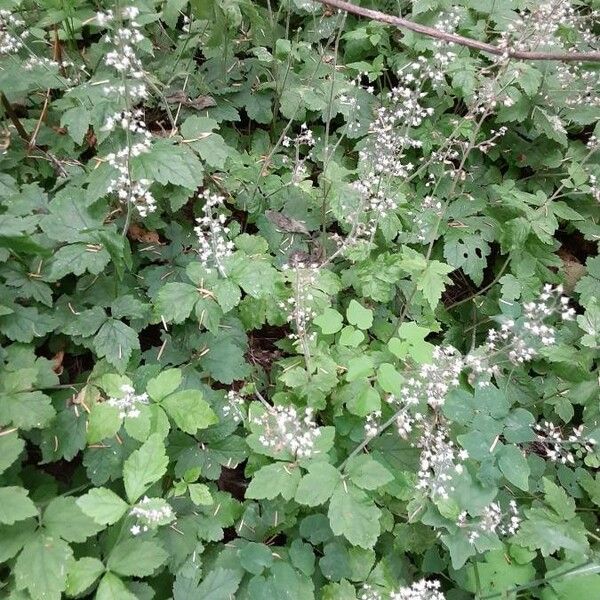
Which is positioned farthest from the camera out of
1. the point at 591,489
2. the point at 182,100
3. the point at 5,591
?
the point at 182,100

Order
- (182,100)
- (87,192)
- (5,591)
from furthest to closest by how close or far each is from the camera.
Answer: (182,100), (87,192), (5,591)

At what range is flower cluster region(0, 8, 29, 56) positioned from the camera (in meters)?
2.50

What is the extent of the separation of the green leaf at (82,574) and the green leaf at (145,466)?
10.0 inches

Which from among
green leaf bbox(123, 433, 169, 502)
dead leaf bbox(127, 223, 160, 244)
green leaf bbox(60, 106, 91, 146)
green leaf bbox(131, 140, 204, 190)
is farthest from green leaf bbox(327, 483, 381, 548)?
green leaf bbox(60, 106, 91, 146)

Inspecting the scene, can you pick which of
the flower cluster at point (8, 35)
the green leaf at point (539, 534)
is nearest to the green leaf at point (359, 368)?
the green leaf at point (539, 534)

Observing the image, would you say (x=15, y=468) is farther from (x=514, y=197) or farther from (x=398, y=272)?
(x=514, y=197)

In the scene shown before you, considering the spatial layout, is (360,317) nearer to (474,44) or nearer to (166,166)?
(166,166)

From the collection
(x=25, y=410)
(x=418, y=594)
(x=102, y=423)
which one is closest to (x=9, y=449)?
(x=25, y=410)

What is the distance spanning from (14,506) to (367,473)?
1223mm

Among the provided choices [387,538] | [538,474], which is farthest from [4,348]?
[538,474]

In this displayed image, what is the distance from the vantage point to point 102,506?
1.76 metres

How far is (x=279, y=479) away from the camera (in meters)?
2.02

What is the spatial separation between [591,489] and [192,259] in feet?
7.54

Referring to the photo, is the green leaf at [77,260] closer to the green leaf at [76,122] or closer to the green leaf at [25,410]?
the green leaf at [25,410]
